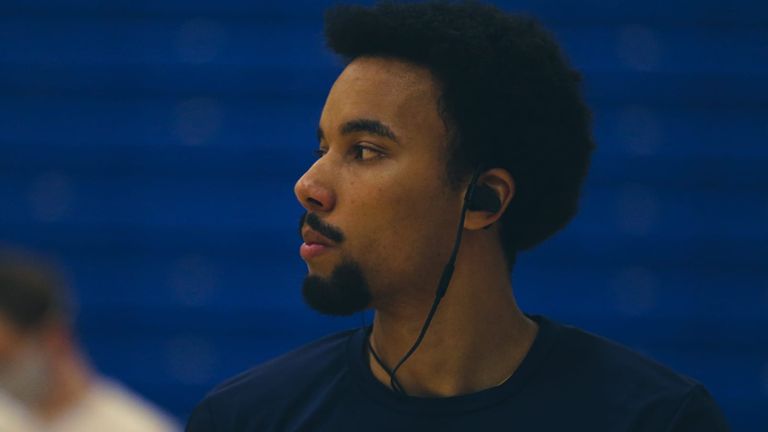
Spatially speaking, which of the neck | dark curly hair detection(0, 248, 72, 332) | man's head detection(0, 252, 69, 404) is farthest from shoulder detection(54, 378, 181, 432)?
the neck

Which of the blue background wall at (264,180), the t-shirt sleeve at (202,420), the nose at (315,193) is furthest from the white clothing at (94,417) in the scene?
the nose at (315,193)

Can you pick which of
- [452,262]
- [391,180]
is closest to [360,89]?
[391,180]

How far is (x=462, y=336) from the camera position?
6.36ft

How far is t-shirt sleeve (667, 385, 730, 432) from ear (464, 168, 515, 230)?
0.40m

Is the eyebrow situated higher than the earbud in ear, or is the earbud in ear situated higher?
the eyebrow

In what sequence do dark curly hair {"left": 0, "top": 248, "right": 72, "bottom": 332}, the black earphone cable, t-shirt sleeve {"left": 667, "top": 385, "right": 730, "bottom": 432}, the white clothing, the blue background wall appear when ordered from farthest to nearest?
the blue background wall < dark curly hair {"left": 0, "top": 248, "right": 72, "bottom": 332} < the white clothing < the black earphone cable < t-shirt sleeve {"left": 667, "top": 385, "right": 730, "bottom": 432}

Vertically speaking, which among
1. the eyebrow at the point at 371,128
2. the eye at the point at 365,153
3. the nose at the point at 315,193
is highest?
the eyebrow at the point at 371,128

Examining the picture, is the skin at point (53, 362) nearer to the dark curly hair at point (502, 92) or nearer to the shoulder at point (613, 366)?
the dark curly hair at point (502, 92)

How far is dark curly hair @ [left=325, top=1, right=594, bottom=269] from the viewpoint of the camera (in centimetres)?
192

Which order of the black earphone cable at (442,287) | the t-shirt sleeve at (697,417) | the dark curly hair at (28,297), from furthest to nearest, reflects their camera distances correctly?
1. the dark curly hair at (28,297)
2. the black earphone cable at (442,287)
3. the t-shirt sleeve at (697,417)

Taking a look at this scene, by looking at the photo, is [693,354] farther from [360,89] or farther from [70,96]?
[360,89]

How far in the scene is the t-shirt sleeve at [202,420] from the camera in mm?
1955

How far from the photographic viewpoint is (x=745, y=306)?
4.70 metres

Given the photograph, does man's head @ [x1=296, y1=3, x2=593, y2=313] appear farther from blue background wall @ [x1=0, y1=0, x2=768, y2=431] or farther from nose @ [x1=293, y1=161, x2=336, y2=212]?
blue background wall @ [x1=0, y1=0, x2=768, y2=431]
